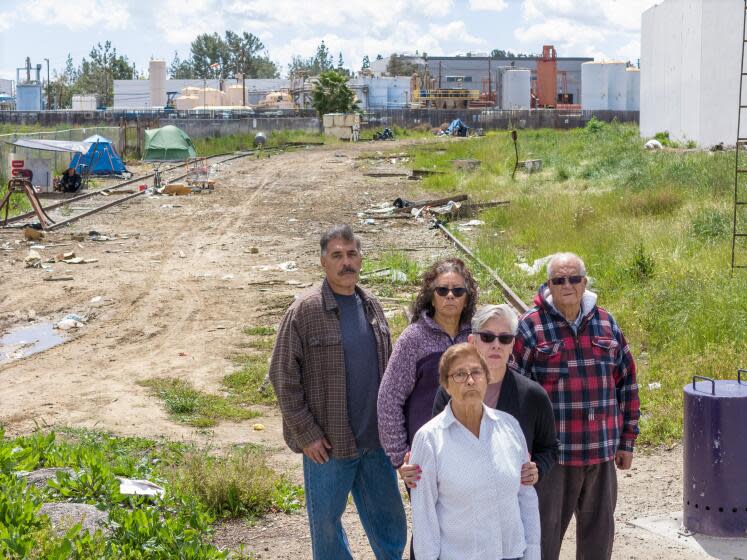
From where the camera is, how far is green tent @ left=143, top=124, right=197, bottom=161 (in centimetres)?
4531

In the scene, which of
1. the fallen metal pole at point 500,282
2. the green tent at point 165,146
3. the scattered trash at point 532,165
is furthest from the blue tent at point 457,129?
the fallen metal pole at point 500,282

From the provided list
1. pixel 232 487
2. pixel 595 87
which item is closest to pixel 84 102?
pixel 595 87

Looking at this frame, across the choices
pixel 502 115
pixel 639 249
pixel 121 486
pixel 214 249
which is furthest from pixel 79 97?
pixel 121 486

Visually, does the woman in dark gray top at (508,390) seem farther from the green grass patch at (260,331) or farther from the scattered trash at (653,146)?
the scattered trash at (653,146)

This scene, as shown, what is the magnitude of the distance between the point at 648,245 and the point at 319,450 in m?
12.1

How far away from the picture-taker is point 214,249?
21.9 m

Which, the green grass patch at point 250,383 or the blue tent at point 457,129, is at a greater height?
the blue tent at point 457,129

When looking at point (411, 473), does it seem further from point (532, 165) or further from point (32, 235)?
point (532, 165)

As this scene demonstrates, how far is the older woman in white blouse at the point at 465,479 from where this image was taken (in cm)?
393

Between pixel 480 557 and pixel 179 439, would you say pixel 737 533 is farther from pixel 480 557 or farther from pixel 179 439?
pixel 179 439

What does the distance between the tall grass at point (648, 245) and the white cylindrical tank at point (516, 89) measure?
5711cm

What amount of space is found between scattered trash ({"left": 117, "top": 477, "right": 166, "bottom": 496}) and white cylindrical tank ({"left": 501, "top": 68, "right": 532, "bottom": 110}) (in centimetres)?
8635

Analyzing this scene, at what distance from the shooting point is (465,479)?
3916mm

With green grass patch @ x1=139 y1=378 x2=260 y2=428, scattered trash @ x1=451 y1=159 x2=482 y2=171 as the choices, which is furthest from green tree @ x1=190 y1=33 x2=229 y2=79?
green grass patch @ x1=139 y1=378 x2=260 y2=428
